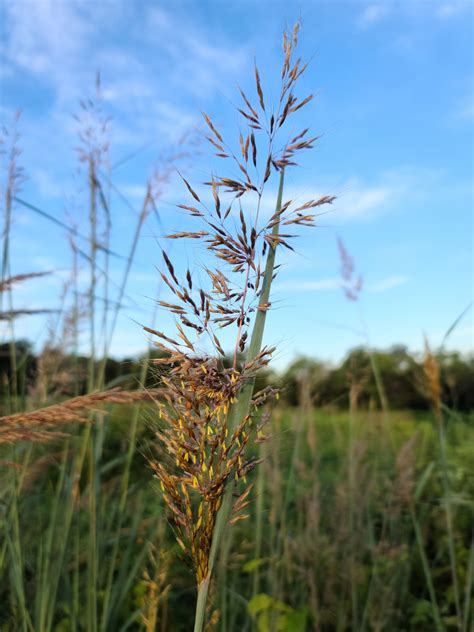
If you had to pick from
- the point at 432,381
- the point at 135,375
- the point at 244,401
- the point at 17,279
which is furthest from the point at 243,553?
the point at 244,401

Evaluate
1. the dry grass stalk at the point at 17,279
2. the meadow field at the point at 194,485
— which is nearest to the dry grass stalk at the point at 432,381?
the meadow field at the point at 194,485

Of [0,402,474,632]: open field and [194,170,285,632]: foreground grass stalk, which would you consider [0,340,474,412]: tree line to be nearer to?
[194,170,285,632]: foreground grass stalk

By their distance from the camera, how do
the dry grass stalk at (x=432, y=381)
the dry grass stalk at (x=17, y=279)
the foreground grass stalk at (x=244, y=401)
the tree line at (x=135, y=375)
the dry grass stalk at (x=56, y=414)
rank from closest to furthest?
1. the foreground grass stalk at (x=244, y=401)
2. the dry grass stalk at (x=56, y=414)
3. the dry grass stalk at (x=17, y=279)
4. the tree line at (x=135, y=375)
5. the dry grass stalk at (x=432, y=381)

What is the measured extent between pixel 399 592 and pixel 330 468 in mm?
3325

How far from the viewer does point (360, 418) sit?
8641 millimetres

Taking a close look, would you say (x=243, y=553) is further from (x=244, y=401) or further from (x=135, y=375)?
(x=244, y=401)

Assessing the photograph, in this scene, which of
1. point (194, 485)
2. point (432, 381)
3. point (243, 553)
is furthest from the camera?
point (243, 553)

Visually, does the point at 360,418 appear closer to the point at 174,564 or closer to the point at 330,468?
the point at 330,468

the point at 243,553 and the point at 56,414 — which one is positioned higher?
the point at 56,414

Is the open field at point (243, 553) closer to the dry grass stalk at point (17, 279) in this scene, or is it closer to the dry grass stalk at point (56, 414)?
the dry grass stalk at point (56, 414)

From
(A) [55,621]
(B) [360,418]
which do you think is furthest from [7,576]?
(B) [360,418]

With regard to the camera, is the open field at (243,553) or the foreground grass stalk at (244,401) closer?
the foreground grass stalk at (244,401)

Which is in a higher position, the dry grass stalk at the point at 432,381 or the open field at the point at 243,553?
the dry grass stalk at the point at 432,381

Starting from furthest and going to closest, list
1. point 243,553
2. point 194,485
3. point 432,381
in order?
1. point 243,553
2. point 432,381
3. point 194,485
